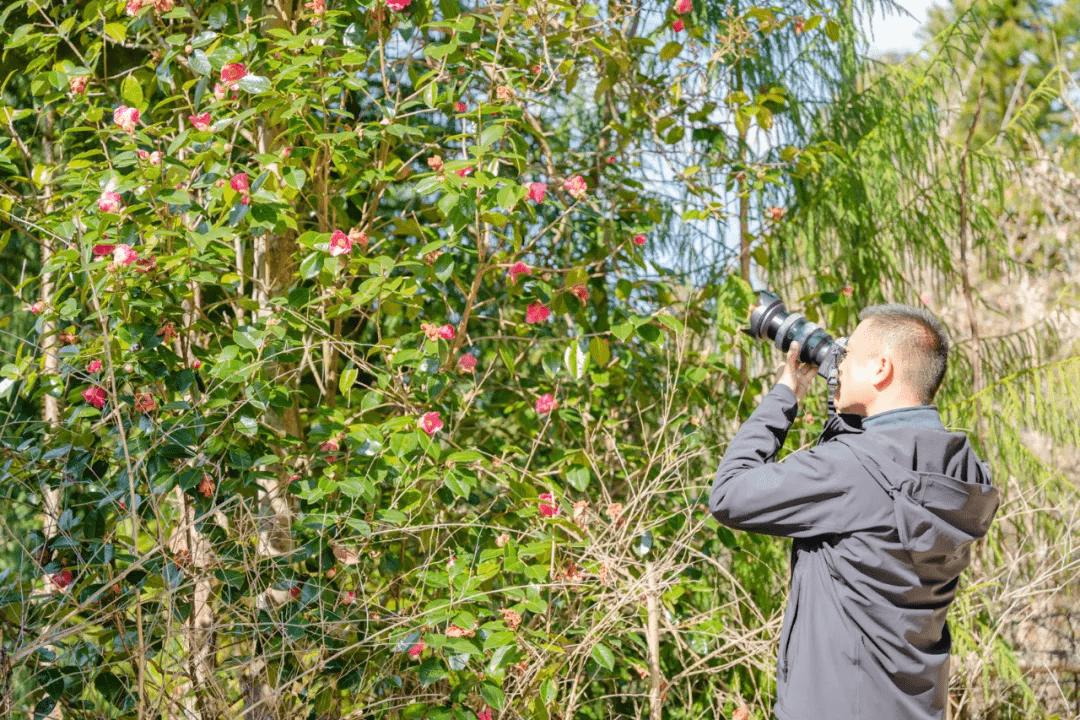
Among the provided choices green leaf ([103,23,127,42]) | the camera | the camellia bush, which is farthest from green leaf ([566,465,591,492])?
green leaf ([103,23,127,42])

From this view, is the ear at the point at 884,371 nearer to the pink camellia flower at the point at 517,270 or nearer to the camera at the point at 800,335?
the camera at the point at 800,335

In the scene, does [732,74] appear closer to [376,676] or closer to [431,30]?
[431,30]

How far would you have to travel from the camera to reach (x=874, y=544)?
1495 millimetres

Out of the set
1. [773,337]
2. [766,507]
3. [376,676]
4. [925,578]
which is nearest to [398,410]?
[376,676]

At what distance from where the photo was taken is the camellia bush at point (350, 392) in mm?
2279

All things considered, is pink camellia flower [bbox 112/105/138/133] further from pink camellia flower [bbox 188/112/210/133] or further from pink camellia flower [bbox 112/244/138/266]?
pink camellia flower [bbox 112/244/138/266]

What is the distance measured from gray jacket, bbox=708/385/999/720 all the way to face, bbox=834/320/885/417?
7 centimetres

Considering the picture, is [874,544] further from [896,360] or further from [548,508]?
[548,508]

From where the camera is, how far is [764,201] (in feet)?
11.2

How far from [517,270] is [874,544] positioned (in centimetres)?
139

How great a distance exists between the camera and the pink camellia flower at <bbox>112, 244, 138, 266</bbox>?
2182 mm

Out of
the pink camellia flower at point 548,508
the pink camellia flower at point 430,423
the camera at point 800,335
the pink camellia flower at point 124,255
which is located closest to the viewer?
the camera at point 800,335

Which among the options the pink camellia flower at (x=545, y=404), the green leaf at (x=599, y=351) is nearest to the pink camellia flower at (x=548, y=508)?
the pink camellia flower at (x=545, y=404)

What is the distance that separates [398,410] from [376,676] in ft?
2.58
